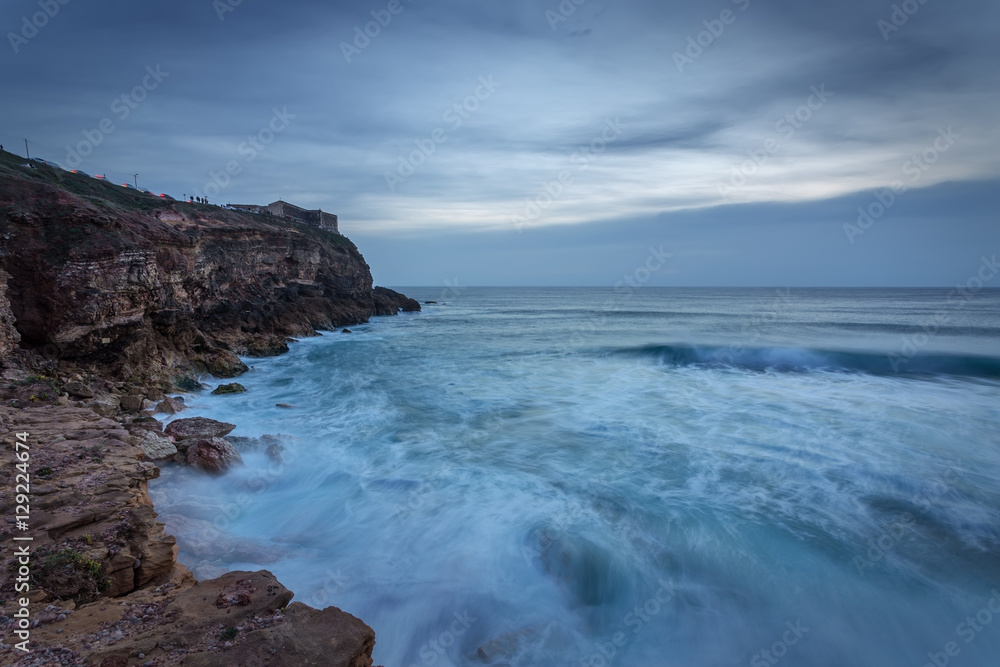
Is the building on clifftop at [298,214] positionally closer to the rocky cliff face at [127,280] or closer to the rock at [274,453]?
the rocky cliff face at [127,280]

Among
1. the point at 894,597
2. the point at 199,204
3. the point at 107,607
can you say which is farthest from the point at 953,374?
the point at 199,204

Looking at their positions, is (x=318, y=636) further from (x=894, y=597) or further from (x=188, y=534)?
(x=894, y=597)

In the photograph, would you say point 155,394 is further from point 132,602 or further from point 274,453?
point 132,602

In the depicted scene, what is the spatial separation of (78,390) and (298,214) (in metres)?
43.2

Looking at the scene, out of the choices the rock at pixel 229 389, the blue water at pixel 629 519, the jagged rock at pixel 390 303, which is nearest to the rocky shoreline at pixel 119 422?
the rock at pixel 229 389

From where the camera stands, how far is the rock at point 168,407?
12.2 metres

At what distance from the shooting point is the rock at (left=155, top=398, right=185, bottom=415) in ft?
39.9

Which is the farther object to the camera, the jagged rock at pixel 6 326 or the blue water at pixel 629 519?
the jagged rock at pixel 6 326

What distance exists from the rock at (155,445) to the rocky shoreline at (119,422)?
4 cm

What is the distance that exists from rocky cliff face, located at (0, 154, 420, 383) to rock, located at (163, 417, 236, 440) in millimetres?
4735

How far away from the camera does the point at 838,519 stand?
7.87 m

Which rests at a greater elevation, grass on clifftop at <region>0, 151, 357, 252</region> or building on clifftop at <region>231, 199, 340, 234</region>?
building on clifftop at <region>231, 199, 340, 234</region>

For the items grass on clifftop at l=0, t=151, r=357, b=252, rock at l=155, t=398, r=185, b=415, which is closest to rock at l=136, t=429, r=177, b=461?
rock at l=155, t=398, r=185, b=415

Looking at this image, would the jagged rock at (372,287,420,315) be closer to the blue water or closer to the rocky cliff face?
the rocky cliff face
